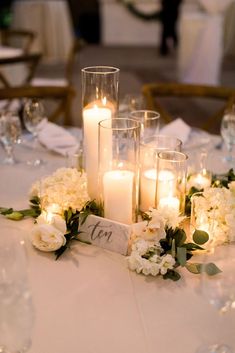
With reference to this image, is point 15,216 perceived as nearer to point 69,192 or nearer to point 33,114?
point 69,192

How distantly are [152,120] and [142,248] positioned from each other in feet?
2.06

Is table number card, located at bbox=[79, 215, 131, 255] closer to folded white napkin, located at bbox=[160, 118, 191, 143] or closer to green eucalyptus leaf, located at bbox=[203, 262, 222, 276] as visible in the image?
green eucalyptus leaf, located at bbox=[203, 262, 222, 276]

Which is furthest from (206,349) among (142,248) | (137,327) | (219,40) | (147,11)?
(147,11)

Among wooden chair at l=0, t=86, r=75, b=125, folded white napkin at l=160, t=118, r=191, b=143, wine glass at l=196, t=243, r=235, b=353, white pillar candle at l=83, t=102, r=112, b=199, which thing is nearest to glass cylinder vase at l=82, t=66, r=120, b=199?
white pillar candle at l=83, t=102, r=112, b=199

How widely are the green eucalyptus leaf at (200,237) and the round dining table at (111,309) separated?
2.9 inches

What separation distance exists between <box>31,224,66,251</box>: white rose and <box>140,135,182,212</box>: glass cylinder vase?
241 millimetres

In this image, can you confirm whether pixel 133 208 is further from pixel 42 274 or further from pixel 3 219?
pixel 3 219

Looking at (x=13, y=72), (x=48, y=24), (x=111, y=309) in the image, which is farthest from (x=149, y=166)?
(x=48, y=24)

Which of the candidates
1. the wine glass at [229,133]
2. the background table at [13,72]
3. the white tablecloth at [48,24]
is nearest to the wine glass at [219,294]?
the wine glass at [229,133]

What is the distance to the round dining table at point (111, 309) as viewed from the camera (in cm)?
85

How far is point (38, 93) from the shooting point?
8.16 ft

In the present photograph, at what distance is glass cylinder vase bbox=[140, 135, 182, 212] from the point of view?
4.01 feet

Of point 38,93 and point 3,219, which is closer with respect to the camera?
Answer: point 3,219

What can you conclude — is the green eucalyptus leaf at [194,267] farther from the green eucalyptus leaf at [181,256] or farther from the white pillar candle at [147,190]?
the white pillar candle at [147,190]
